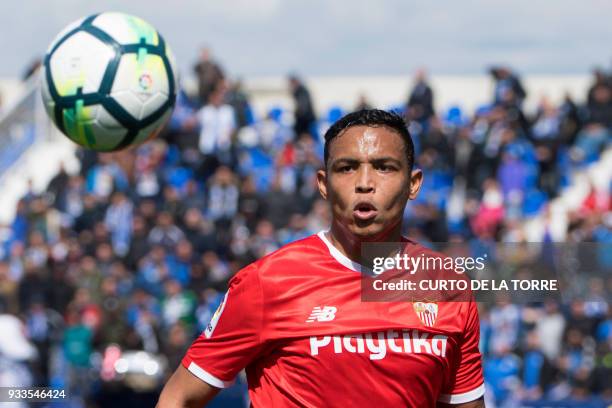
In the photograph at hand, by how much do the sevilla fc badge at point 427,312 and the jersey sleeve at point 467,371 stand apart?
0.13 meters

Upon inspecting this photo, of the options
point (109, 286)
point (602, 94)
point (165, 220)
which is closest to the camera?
point (109, 286)

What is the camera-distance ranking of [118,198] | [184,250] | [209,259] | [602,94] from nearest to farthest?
1. [209,259]
2. [184,250]
3. [118,198]
4. [602,94]

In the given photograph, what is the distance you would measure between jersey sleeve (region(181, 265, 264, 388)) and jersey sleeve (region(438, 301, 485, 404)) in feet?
2.24

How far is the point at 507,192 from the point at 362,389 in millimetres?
12804

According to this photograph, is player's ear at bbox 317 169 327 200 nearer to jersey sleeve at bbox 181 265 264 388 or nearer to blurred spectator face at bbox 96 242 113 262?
jersey sleeve at bbox 181 265 264 388

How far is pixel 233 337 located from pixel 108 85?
10.4 feet

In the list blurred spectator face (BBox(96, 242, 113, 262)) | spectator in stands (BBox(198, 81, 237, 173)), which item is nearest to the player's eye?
blurred spectator face (BBox(96, 242, 113, 262))

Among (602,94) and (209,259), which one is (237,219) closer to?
(209,259)

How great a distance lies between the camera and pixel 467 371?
173 inches

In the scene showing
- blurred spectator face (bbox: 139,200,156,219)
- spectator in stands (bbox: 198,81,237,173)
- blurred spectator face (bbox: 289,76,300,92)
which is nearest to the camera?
blurred spectator face (bbox: 139,200,156,219)

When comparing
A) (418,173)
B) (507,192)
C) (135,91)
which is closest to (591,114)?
(507,192)

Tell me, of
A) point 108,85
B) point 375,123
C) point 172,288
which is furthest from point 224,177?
point 375,123

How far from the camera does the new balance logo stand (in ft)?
14.0

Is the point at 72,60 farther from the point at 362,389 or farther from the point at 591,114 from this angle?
the point at 591,114
